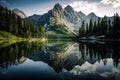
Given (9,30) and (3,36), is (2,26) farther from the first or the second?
(3,36)

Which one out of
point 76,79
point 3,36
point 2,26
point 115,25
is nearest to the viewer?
point 76,79

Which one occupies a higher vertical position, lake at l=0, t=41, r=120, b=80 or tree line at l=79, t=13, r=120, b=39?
tree line at l=79, t=13, r=120, b=39

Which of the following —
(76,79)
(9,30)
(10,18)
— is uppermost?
(10,18)

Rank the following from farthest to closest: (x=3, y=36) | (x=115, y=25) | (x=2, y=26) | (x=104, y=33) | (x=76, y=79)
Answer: (x=104, y=33) < (x=115, y=25) < (x=2, y=26) < (x=3, y=36) < (x=76, y=79)

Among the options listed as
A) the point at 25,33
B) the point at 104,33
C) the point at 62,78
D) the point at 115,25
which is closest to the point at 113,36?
the point at 115,25

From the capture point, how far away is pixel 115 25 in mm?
143000

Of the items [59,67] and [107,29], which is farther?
[107,29]

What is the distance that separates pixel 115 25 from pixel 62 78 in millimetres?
132985

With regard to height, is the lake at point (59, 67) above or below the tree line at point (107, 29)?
below

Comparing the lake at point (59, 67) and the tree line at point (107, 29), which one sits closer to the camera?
the lake at point (59, 67)

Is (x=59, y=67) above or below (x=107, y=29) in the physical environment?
below

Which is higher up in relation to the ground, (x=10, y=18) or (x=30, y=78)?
(x=10, y=18)

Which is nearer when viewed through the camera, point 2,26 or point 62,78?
point 62,78

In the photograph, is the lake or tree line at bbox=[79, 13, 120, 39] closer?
the lake
